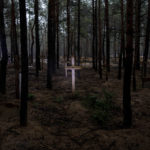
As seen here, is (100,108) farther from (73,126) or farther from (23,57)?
(23,57)

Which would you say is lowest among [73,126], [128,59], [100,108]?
[73,126]

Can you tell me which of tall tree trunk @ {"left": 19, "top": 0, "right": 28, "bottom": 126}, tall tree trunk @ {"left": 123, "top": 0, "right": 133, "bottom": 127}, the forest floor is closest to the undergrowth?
the forest floor

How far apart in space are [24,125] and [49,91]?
15.6ft

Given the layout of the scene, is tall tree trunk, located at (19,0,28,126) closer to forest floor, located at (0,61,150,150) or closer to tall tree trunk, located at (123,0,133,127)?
forest floor, located at (0,61,150,150)

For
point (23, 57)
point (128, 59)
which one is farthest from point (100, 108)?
point (23, 57)

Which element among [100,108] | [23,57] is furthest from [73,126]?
[23,57]

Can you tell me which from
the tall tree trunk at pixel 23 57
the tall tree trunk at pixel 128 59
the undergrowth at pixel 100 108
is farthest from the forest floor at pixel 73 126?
the tall tree trunk at pixel 128 59

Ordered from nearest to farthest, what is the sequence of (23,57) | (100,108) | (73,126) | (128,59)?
(23,57) < (128,59) < (73,126) < (100,108)

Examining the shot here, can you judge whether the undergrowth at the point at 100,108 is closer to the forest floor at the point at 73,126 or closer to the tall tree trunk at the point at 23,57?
the forest floor at the point at 73,126

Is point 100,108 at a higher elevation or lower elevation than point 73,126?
higher

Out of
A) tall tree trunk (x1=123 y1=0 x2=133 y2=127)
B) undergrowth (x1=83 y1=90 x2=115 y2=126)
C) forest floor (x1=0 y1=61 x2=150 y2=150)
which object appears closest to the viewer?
forest floor (x1=0 y1=61 x2=150 y2=150)

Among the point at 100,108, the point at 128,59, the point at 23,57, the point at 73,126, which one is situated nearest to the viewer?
the point at 23,57

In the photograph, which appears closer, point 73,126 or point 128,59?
point 128,59

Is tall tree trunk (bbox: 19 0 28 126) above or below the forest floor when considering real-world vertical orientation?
above
